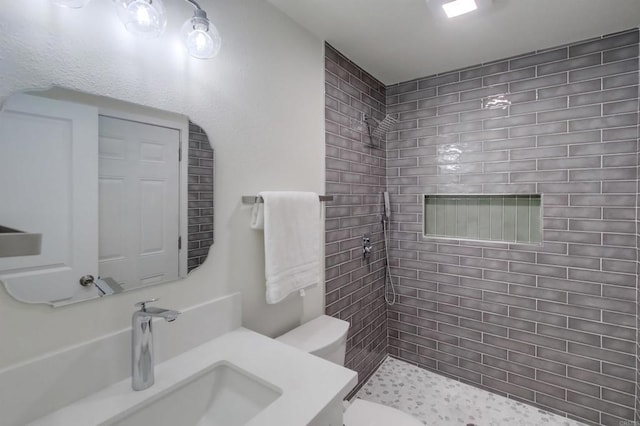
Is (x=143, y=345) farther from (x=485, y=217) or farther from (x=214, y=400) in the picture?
(x=485, y=217)

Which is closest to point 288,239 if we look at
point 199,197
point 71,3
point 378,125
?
point 199,197

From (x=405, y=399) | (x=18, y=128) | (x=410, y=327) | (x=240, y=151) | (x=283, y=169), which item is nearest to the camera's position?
(x=18, y=128)

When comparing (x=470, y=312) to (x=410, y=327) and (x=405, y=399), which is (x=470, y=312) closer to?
(x=410, y=327)

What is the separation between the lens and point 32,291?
0.81 meters

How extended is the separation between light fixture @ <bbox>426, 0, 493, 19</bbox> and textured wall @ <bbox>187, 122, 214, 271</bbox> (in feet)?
4.47

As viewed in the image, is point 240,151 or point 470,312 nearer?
point 240,151

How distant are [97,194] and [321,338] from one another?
3.97 ft

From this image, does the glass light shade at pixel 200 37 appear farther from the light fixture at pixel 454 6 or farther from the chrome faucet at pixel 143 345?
the light fixture at pixel 454 6

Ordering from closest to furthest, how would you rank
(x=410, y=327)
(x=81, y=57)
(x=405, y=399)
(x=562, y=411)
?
(x=81, y=57), (x=562, y=411), (x=405, y=399), (x=410, y=327)

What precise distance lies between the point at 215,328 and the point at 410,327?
193cm

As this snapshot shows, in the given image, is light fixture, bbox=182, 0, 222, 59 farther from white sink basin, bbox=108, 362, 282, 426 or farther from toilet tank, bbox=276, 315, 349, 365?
toilet tank, bbox=276, 315, 349, 365

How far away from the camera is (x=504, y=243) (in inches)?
87.2

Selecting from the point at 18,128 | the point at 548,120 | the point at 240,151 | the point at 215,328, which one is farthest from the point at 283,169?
the point at 548,120

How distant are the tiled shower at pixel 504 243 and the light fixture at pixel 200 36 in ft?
3.16
